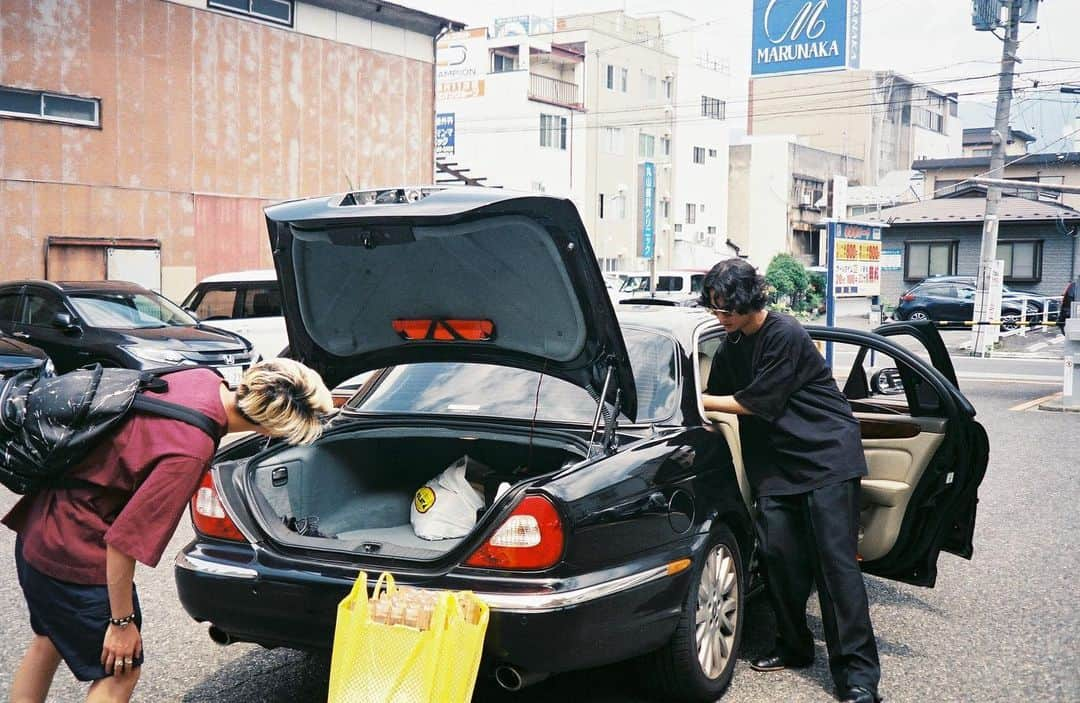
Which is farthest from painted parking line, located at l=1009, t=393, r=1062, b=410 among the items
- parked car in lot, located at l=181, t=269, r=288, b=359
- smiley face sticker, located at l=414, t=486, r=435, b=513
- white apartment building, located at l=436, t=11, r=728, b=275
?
white apartment building, located at l=436, t=11, r=728, b=275

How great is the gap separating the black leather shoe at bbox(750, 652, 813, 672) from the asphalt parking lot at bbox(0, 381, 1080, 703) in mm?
37

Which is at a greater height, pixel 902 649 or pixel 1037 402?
pixel 902 649

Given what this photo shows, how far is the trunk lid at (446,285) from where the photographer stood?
378 centimetres

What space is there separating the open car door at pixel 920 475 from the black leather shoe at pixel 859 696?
938 mm

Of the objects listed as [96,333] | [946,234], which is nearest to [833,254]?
[96,333]

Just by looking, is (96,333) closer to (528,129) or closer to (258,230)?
(258,230)

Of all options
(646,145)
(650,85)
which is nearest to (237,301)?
(646,145)

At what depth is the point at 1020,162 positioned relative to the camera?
44969mm

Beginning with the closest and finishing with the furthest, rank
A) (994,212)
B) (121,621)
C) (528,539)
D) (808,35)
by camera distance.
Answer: (121,621)
(528,539)
(994,212)
(808,35)

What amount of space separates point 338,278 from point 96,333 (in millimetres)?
8461

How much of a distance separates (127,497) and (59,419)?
1.03 ft

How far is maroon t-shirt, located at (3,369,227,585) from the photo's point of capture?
2.88 m

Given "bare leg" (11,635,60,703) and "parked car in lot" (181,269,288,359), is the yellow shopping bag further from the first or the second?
"parked car in lot" (181,269,288,359)

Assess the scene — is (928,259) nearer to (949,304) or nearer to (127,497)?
(949,304)
